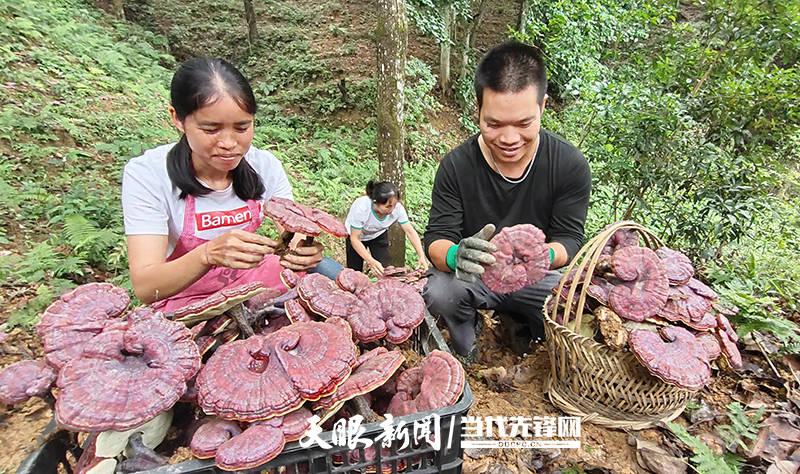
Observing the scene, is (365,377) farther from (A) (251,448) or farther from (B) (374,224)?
(B) (374,224)

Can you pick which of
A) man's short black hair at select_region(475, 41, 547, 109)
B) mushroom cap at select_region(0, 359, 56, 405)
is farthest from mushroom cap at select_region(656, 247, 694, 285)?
mushroom cap at select_region(0, 359, 56, 405)

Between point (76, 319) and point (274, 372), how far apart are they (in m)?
0.65

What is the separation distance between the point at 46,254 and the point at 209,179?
257cm

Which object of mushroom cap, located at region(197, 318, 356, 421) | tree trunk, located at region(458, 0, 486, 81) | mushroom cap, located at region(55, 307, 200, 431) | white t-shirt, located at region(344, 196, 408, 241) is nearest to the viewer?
mushroom cap, located at region(55, 307, 200, 431)

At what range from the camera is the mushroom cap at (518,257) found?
2.11 m

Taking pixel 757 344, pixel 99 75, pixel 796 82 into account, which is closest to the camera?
pixel 757 344

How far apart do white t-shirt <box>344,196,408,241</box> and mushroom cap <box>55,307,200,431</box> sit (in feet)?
11.7

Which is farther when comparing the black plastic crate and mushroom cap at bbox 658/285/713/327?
mushroom cap at bbox 658/285/713/327

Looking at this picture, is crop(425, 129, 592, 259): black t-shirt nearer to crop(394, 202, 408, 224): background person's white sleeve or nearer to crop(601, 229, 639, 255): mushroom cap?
crop(601, 229, 639, 255): mushroom cap

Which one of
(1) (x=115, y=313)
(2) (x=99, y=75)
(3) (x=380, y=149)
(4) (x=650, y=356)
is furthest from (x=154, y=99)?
(4) (x=650, y=356)

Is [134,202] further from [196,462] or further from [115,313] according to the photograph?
[196,462]

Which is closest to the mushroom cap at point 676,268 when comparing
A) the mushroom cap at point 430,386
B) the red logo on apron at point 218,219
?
the mushroom cap at point 430,386

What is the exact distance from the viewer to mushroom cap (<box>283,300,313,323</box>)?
1.67 meters

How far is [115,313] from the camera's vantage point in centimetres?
149
